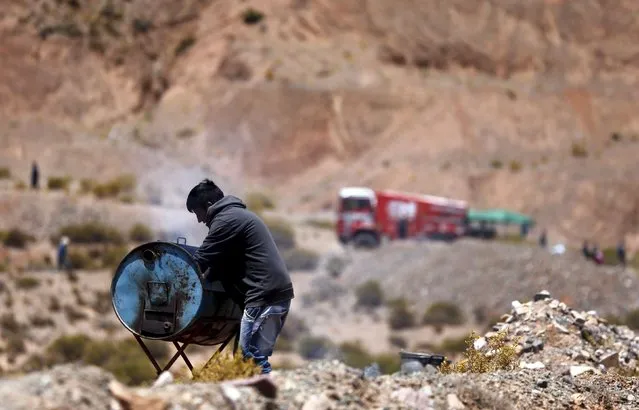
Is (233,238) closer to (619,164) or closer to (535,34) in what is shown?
(619,164)

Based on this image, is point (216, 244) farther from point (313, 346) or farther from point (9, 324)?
point (9, 324)

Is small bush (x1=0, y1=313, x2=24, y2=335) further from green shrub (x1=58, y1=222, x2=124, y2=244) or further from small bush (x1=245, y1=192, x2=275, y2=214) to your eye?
small bush (x1=245, y1=192, x2=275, y2=214)

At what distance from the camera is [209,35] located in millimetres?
83500

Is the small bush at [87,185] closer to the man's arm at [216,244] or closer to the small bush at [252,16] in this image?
the small bush at [252,16]

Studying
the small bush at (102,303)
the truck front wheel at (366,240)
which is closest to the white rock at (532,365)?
the small bush at (102,303)

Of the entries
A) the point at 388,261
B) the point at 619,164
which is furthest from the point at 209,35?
the point at 388,261

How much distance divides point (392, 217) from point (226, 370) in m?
49.4

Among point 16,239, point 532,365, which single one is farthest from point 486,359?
point 16,239

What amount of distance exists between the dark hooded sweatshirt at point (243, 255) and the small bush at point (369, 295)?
37.0 meters

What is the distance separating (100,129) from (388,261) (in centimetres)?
2921

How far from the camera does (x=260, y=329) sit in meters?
9.38

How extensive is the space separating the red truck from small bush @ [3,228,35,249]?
12446 mm

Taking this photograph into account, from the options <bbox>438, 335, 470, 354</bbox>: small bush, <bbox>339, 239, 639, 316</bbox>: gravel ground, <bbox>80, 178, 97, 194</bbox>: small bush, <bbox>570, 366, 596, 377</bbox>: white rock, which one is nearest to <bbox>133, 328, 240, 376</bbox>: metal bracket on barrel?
<bbox>570, 366, 596, 377</bbox>: white rock

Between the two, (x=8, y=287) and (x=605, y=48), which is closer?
(x=8, y=287)
